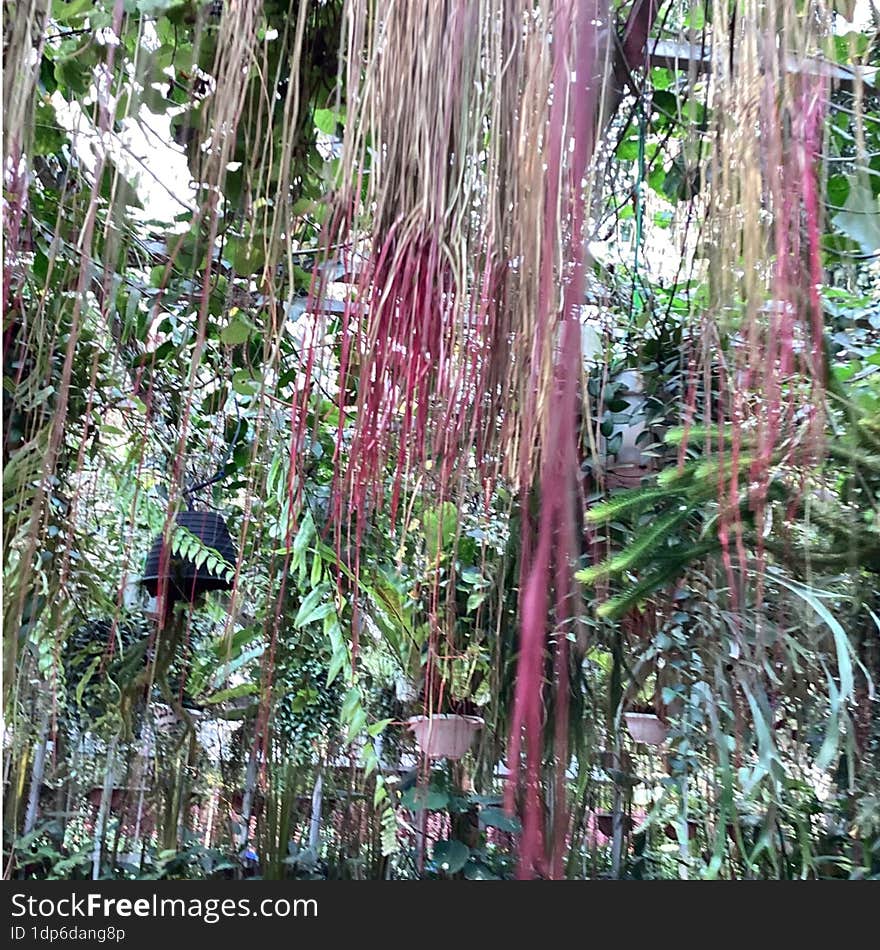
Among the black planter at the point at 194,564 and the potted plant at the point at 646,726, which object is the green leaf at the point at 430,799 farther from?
the black planter at the point at 194,564

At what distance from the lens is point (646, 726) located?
165 cm

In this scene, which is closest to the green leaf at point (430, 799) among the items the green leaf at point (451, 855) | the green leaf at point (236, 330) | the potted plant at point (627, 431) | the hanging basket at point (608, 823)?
the green leaf at point (451, 855)

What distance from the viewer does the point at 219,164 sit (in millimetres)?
602

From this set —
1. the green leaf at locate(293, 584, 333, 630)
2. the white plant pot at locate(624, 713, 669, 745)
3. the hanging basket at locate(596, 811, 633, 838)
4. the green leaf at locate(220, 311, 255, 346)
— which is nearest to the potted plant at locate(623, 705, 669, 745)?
the white plant pot at locate(624, 713, 669, 745)

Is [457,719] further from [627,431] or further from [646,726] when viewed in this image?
[627,431]

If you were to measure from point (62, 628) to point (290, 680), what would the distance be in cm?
76

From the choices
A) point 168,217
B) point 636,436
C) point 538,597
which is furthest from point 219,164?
point 636,436

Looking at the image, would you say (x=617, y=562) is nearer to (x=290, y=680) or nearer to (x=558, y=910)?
(x=558, y=910)

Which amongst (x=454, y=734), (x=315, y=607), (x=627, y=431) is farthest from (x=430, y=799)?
(x=627, y=431)

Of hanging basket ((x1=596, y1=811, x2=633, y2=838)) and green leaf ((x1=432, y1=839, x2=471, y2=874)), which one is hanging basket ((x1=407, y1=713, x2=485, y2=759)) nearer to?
green leaf ((x1=432, y1=839, x2=471, y2=874))

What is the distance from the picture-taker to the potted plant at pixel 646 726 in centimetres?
164

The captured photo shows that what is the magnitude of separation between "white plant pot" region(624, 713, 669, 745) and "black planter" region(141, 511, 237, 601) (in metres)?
0.77

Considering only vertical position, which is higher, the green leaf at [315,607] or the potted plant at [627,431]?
the potted plant at [627,431]

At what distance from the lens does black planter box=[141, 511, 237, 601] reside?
155cm
